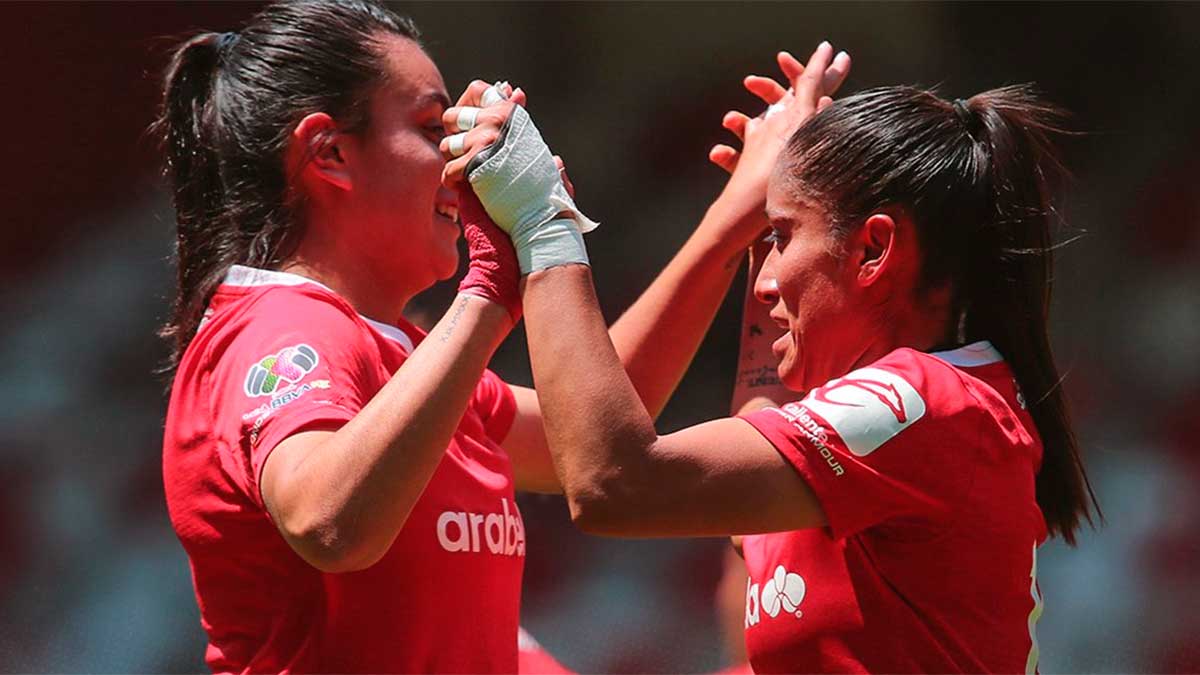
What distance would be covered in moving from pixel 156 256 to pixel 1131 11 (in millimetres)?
2699

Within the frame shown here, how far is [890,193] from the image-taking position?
171cm

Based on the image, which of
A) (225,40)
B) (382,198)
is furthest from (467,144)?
(225,40)

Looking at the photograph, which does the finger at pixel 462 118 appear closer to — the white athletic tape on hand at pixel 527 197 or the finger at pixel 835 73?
the white athletic tape on hand at pixel 527 197

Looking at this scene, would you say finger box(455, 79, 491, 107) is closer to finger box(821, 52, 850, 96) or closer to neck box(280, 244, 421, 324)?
neck box(280, 244, 421, 324)

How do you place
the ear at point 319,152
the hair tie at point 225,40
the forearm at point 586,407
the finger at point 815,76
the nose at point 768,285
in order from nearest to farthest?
the forearm at point 586,407
the nose at point 768,285
the ear at point 319,152
the hair tie at point 225,40
the finger at point 815,76

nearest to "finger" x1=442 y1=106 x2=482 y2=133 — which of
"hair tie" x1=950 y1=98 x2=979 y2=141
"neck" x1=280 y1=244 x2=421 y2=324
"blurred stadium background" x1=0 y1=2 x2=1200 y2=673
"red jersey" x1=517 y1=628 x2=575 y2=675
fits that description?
"neck" x1=280 y1=244 x2=421 y2=324

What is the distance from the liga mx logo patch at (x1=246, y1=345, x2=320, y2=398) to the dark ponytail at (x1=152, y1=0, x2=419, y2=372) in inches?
12.2

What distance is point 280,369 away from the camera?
175cm

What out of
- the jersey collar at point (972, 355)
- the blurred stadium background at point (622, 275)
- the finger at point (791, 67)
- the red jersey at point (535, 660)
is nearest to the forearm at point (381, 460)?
the jersey collar at point (972, 355)

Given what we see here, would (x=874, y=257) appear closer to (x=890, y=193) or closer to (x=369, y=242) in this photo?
(x=890, y=193)

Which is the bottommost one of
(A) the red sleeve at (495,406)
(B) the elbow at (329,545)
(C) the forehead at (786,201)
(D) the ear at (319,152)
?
(A) the red sleeve at (495,406)

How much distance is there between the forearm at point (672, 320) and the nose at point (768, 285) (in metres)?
0.47

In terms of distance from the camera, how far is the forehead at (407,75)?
214cm

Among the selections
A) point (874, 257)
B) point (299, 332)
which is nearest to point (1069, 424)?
point (874, 257)
